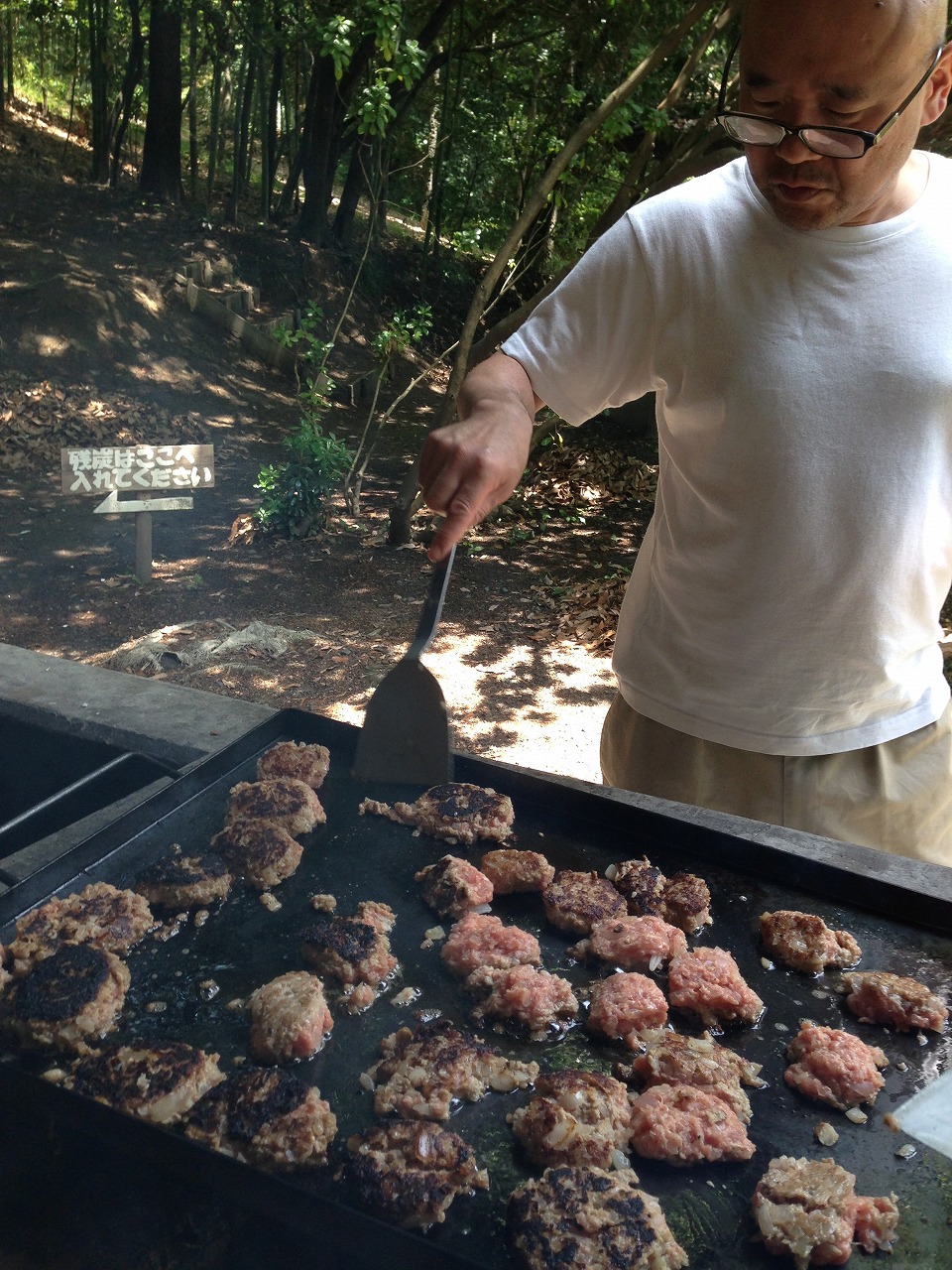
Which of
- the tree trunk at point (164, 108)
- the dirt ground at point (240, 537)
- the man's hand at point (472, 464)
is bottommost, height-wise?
the dirt ground at point (240, 537)

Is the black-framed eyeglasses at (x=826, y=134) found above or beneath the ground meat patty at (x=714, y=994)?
above

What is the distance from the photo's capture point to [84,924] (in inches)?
67.0

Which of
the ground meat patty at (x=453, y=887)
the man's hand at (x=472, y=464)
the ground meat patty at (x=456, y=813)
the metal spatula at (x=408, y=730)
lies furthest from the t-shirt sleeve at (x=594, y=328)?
the ground meat patty at (x=453, y=887)

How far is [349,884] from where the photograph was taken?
6.40ft

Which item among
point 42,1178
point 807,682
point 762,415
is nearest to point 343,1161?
point 42,1178

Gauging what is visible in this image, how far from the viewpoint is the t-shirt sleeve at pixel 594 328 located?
202cm

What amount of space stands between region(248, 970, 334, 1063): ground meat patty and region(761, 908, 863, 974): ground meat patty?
774mm

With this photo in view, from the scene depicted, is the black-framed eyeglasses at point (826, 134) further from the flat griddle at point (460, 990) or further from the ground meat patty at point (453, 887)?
the ground meat patty at point (453, 887)

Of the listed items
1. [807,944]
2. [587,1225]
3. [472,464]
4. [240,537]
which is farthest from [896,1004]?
[240,537]

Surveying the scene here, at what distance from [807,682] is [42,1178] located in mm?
1569

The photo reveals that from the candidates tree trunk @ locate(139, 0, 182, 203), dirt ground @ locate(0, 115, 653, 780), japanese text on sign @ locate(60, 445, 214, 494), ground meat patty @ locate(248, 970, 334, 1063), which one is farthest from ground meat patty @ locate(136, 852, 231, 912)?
tree trunk @ locate(139, 0, 182, 203)

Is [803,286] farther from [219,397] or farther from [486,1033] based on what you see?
[219,397]

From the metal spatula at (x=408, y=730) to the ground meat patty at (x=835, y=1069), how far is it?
35.4 inches

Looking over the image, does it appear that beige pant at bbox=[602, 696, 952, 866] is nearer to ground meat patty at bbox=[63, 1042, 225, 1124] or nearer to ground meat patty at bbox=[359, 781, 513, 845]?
ground meat patty at bbox=[359, 781, 513, 845]
